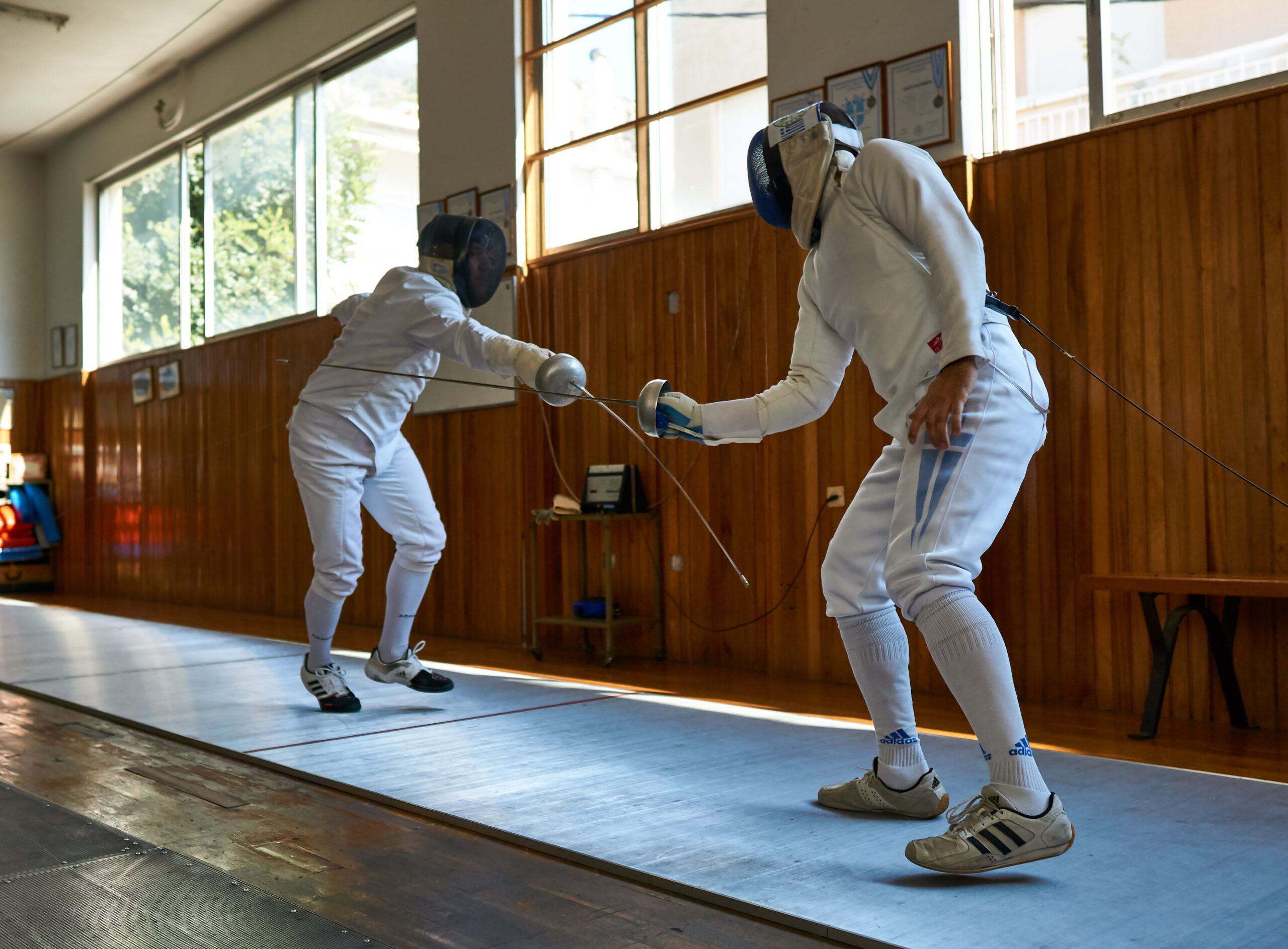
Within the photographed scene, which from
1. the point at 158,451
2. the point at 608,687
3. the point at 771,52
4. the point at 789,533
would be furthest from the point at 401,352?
the point at 158,451

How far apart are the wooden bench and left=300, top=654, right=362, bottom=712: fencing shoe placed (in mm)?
2261

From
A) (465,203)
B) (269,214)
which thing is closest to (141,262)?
(269,214)

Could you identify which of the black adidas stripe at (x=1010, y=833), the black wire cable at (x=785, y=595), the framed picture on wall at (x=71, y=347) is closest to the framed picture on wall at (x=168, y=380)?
the framed picture on wall at (x=71, y=347)

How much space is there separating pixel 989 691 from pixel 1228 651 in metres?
Result: 1.67

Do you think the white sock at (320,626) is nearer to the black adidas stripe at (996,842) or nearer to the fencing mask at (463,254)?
the fencing mask at (463,254)

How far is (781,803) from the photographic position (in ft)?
7.40

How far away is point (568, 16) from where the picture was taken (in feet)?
17.4

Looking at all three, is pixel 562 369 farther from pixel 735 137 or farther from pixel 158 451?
pixel 158 451

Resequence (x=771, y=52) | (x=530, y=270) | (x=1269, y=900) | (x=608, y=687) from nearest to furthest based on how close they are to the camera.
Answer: (x=1269, y=900) < (x=608, y=687) < (x=771, y=52) < (x=530, y=270)

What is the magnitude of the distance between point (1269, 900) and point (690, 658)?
3.11 metres

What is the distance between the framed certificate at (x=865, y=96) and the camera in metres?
3.89

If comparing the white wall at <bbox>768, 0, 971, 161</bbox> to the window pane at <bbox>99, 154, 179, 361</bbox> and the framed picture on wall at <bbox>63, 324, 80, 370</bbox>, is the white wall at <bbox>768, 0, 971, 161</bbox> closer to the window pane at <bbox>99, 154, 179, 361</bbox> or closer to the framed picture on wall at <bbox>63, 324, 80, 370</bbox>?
the window pane at <bbox>99, 154, 179, 361</bbox>

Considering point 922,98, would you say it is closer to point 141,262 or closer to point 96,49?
point 96,49

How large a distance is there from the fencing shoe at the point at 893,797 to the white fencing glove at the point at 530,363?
1.16m
